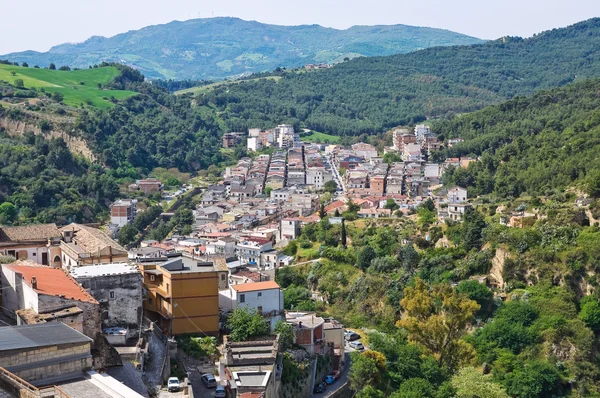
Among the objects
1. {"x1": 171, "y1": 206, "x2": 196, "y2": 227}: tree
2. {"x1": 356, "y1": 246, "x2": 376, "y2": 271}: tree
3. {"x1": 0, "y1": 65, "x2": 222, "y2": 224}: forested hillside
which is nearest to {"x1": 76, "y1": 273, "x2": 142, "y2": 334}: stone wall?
{"x1": 356, "y1": 246, "x2": 376, "y2": 271}: tree

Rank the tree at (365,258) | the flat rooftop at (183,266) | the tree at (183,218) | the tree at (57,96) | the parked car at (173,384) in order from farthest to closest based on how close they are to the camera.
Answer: the tree at (57,96)
the tree at (183,218)
the tree at (365,258)
the flat rooftop at (183,266)
the parked car at (173,384)

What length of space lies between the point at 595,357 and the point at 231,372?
17.2m

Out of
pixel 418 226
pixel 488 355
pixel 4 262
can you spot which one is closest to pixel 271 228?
pixel 418 226

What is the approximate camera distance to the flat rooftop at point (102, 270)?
21.4m

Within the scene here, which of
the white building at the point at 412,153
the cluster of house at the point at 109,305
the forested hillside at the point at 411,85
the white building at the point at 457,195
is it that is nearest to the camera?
the cluster of house at the point at 109,305

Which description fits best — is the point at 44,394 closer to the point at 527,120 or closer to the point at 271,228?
the point at 271,228

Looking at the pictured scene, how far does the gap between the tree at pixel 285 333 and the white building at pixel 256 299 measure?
0.49 metres

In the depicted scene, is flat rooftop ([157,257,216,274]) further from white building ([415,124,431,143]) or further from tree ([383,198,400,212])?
white building ([415,124,431,143])

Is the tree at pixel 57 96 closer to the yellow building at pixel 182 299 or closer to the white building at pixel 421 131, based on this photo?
the white building at pixel 421 131

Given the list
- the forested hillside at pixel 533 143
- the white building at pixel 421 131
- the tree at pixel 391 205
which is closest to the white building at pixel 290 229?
the tree at pixel 391 205

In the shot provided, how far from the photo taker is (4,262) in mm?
22469

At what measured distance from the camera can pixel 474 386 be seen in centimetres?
2570

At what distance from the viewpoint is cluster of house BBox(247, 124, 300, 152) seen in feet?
302

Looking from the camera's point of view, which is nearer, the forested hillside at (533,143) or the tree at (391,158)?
A: the forested hillside at (533,143)
